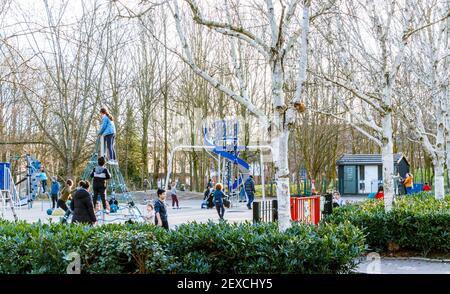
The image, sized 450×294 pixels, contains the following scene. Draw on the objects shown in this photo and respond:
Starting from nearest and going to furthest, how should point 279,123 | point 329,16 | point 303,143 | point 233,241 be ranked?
point 233,241 < point 279,123 < point 329,16 < point 303,143

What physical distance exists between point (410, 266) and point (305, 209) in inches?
154

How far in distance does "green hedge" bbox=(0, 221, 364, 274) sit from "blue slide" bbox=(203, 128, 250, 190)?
18683 millimetres

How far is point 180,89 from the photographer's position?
42.3 m

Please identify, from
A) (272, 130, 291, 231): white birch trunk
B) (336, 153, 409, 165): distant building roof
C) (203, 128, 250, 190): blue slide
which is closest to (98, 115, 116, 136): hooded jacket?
(272, 130, 291, 231): white birch trunk

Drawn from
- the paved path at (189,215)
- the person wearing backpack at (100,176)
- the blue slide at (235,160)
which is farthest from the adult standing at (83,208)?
the blue slide at (235,160)

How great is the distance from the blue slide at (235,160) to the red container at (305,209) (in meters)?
11.5

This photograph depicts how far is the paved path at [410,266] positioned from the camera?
10.2m

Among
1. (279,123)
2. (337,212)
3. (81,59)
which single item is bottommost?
(337,212)

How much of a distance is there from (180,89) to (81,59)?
16940 mm

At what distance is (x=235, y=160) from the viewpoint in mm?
26766

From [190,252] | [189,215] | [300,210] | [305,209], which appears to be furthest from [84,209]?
[189,215]

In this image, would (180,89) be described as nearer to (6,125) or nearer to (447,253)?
(6,125)
